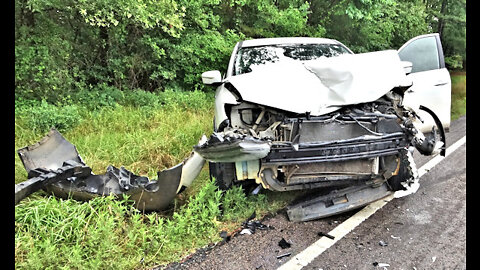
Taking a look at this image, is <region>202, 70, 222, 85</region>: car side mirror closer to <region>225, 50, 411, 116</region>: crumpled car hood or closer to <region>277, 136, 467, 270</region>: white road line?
<region>225, 50, 411, 116</region>: crumpled car hood

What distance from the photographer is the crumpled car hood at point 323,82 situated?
3102mm

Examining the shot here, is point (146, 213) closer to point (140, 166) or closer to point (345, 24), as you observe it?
point (140, 166)

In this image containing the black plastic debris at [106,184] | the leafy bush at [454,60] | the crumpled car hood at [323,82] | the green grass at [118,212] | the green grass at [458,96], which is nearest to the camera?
the green grass at [118,212]

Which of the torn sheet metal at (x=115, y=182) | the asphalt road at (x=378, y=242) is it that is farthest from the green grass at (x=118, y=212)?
the asphalt road at (x=378, y=242)

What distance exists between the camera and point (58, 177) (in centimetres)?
296

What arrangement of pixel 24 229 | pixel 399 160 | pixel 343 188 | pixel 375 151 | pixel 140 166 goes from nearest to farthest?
pixel 24 229, pixel 375 151, pixel 399 160, pixel 343 188, pixel 140 166

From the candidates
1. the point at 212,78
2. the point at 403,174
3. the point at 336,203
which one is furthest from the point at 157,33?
the point at 403,174

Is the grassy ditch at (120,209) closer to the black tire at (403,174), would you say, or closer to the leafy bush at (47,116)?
the leafy bush at (47,116)

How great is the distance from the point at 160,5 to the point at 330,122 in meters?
4.36

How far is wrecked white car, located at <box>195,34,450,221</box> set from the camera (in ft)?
9.30

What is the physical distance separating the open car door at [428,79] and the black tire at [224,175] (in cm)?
228

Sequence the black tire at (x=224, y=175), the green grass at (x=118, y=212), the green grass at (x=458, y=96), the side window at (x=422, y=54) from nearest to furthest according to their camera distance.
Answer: the green grass at (x=118, y=212) < the black tire at (x=224, y=175) < the side window at (x=422, y=54) < the green grass at (x=458, y=96)

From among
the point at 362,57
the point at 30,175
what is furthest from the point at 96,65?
the point at 362,57

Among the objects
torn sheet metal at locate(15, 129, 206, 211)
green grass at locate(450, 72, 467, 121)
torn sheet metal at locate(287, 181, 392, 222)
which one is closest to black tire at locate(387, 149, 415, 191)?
torn sheet metal at locate(287, 181, 392, 222)
